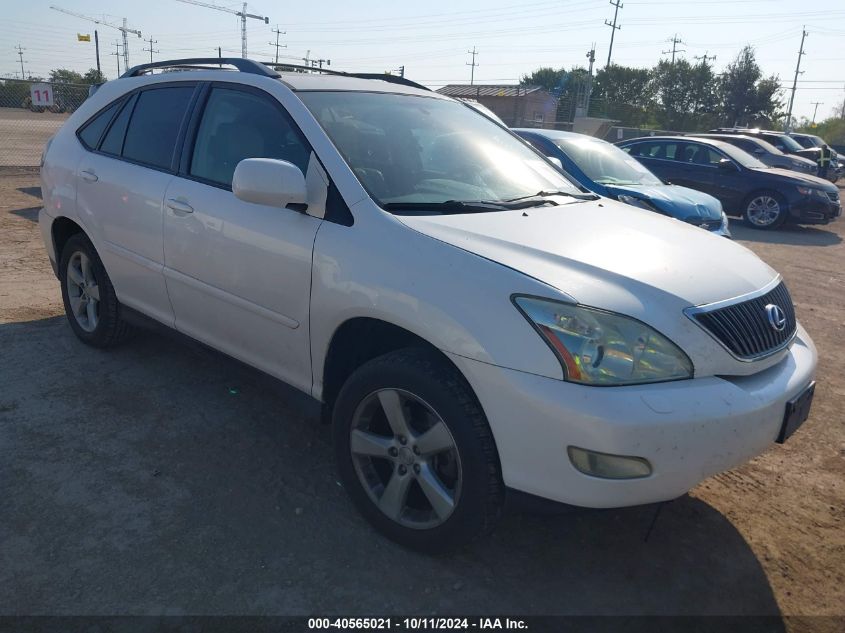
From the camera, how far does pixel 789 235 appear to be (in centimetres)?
1220

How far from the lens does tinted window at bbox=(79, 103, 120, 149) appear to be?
4262 mm

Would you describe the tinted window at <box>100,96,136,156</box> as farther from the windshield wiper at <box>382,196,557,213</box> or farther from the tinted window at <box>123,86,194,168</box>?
the windshield wiper at <box>382,196,557,213</box>

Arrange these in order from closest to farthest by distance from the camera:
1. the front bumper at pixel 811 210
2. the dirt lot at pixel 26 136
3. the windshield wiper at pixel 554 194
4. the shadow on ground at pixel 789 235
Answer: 1. the windshield wiper at pixel 554 194
2. the shadow on ground at pixel 789 235
3. the front bumper at pixel 811 210
4. the dirt lot at pixel 26 136

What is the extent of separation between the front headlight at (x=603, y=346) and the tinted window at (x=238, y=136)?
1.41 meters

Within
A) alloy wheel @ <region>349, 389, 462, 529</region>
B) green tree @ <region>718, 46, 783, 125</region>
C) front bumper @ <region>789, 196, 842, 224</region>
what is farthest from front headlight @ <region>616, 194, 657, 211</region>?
green tree @ <region>718, 46, 783, 125</region>

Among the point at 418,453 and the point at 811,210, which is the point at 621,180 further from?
the point at 418,453

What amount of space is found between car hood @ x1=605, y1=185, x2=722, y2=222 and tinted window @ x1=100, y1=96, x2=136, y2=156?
17.6 ft

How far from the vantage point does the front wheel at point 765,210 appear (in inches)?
484

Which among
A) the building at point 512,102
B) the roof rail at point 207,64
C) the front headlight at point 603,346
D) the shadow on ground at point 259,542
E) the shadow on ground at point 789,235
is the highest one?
the building at point 512,102

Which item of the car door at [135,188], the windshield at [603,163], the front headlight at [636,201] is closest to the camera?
the car door at [135,188]

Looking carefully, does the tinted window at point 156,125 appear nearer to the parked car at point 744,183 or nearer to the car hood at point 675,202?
the car hood at point 675,202

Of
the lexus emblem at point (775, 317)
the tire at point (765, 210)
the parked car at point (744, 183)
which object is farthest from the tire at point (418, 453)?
the tire at point (765, 210)

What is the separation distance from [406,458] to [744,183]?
39.0ft

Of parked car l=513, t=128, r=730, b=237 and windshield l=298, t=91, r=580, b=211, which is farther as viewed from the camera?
parked car l=513, t=128, r=730, b=237
